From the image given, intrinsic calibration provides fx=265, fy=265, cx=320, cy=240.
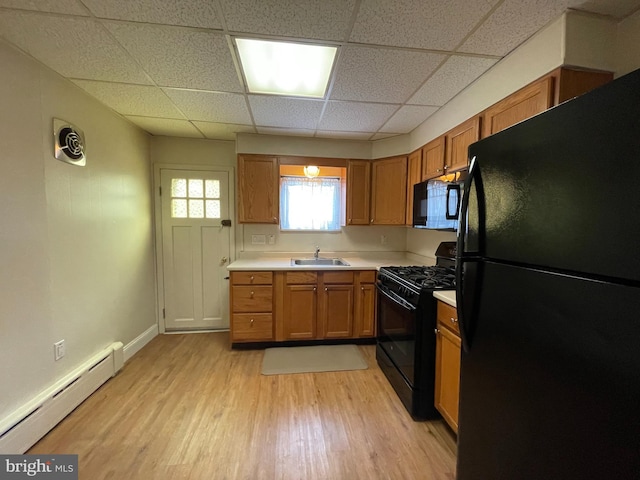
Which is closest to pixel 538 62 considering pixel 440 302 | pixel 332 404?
pixel 440 302

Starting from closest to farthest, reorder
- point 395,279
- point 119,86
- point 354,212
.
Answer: point 119,86 < point 395,279 < point 354,212

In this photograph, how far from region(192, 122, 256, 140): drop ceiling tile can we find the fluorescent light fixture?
880mm

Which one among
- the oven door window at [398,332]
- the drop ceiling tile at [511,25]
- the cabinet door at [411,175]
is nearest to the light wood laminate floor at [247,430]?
the oven door window at [398,332]

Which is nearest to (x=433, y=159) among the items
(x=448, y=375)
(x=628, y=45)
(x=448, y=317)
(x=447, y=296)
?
(x=628, y=45)

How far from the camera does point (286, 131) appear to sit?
2.96 meters

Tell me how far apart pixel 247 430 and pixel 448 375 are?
1.34 m

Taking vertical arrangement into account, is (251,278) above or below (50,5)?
below

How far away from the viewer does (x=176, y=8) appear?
122 centimetres

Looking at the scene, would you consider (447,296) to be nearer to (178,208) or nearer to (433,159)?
(433,159)

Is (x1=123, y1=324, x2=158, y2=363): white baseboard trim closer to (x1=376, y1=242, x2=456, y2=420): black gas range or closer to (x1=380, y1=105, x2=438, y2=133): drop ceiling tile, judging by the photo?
(x1=376, y1=242, x2=456, y2=420): black gas range

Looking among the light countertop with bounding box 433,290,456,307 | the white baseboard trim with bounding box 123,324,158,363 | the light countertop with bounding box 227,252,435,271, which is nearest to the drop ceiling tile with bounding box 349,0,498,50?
the light countertop with bounding box 433,290,456,307

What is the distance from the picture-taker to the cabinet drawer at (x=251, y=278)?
2.74 meters

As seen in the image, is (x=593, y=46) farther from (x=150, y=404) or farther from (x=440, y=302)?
(x=150, y=404)

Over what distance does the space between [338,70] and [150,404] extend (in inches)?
107
